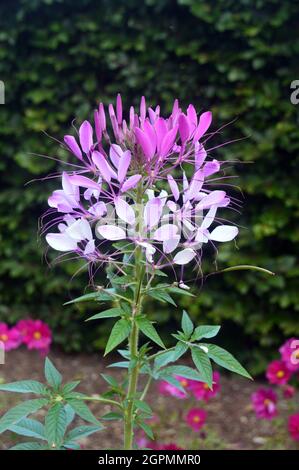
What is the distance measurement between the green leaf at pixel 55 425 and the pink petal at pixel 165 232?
1.32 feet

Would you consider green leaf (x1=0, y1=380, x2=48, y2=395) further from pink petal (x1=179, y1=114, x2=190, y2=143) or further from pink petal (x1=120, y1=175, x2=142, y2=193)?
pink petal (x1=179, y1=114, x2=190, y2=143)

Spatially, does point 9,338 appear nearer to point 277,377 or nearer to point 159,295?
point 277,377

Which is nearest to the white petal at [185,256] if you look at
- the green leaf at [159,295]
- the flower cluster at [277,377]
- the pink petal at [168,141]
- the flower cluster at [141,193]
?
the flower cluster at [141,193]

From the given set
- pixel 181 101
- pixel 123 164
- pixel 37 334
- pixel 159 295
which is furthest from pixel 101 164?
pixel 181 101

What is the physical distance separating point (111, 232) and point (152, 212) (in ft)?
0.28

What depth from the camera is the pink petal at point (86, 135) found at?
119cm

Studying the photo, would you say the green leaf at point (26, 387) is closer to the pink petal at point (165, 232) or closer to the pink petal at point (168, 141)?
the pink petal at point (165, 232)

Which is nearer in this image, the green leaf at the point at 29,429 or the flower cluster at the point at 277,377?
the green leaf at the point at 29,429

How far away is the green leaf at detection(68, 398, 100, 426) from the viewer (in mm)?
1234

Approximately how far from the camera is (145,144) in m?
1.14

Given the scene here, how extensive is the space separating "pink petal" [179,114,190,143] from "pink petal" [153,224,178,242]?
6.6 inches

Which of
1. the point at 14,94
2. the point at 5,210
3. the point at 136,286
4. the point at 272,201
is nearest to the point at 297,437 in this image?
the point at 272,201

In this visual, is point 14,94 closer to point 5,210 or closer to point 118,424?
point 5,210
